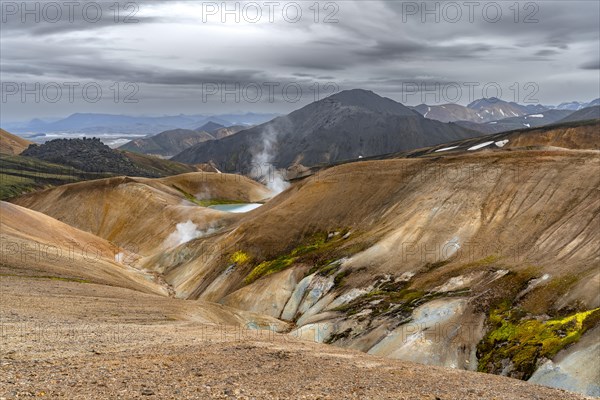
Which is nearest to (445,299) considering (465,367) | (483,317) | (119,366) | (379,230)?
(483,317)

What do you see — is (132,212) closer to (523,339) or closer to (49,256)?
(49,256)

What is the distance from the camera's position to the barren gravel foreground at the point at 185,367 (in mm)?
18094

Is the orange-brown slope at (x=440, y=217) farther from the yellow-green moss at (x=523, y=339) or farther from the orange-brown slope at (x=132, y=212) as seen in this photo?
the orange-brown slope at (x=132, y=212)

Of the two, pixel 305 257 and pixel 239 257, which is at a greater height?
pixel 305 257

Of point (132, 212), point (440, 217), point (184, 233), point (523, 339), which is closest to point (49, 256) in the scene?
point (440, 217)

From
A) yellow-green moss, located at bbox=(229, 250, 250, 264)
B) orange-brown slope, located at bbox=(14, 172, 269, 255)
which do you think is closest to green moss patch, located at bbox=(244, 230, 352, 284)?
yellow-green moss, located at bbox=(229, 250, 250, 264)

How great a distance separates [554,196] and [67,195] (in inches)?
5403

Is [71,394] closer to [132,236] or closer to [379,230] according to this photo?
[379,230]

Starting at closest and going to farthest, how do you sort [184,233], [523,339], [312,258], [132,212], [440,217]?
[523,339] → [440,217] → [312,258] → [184,233] → [132,212]

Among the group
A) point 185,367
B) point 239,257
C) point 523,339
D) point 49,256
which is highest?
point 185,367

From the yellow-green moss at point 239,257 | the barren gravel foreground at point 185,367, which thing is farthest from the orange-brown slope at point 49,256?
the barren gravel foreground at point 185,367

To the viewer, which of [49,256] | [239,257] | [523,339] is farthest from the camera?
[239,257]

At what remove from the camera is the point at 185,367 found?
72.2 feet

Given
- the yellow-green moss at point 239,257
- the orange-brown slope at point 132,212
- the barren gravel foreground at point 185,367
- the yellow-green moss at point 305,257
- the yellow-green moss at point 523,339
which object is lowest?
the orange-brown slope at point 132,212
